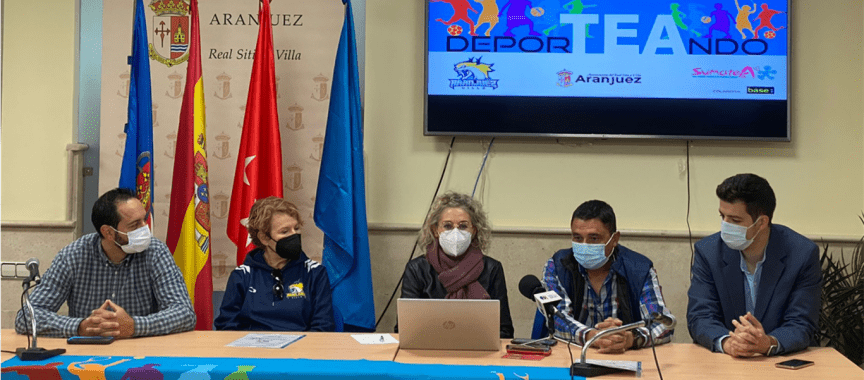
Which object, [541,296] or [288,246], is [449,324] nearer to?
[541,296]

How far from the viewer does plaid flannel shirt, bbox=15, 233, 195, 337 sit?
121 inches

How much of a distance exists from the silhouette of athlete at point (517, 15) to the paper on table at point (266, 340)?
2178 millimetres

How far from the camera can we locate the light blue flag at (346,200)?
154 inches

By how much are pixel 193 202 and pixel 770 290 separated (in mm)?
2851

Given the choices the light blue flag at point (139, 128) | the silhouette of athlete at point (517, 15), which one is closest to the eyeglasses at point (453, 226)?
the silhouette of athlete at point (517, 15)

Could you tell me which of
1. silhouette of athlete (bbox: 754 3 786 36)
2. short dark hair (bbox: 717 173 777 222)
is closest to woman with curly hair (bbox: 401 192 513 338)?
short dark hair (bbox: 717 173 777 222)

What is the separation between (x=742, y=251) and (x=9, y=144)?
4.07 m

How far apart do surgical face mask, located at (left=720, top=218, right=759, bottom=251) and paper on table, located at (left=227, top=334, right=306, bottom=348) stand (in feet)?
5.62

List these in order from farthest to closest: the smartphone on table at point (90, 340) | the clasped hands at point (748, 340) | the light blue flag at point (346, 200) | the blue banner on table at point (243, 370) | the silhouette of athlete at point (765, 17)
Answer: the silhouette of athlete at point (765, 17), the light blue flag at point (346, 200), the smartphone on table at point (90, 340), the clasped hands at point (748, 340), the blue banner on table at point (243, 370)

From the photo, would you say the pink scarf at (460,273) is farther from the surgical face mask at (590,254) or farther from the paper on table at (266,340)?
the paper on table at (266,340)

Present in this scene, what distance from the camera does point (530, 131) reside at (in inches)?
164

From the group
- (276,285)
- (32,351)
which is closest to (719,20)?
(276,285)

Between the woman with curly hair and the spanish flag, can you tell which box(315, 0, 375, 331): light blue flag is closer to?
the woman with curly hair

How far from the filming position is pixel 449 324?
8.47 ft
